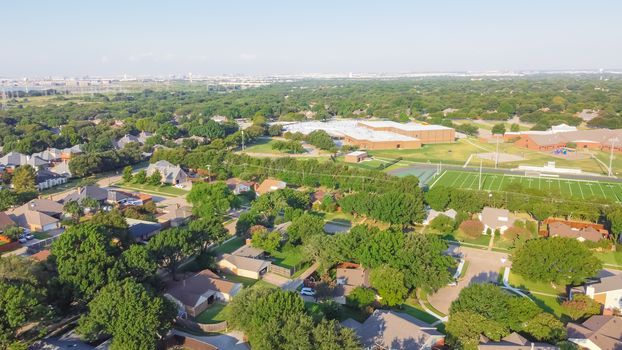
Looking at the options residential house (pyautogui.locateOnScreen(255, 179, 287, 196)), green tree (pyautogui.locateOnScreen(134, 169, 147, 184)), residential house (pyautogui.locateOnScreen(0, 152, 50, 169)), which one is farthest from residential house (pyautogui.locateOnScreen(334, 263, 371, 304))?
residential house (pyautogui.locateOnScreen(0, 152, 50, 169))

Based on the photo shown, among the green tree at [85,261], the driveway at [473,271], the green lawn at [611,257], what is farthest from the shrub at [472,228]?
the green tree at [85,261]

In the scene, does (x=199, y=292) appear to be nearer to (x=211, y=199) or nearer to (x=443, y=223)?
(x=211, y=199)

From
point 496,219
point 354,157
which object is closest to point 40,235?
point 496,219

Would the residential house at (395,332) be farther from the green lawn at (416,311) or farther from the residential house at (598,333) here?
the residential house at (598,333)

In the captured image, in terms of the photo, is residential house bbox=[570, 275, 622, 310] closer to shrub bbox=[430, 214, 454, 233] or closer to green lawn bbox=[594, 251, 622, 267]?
green lawn bbox=[594, 251, 622, 267]

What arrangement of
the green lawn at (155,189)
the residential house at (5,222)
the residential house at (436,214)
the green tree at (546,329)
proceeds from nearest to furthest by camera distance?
Result: the green tree at (546,329), the residential house at (5,222), the residential house at (436,214), the green lawn at (155,189)

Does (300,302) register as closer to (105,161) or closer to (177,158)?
(177,158)
